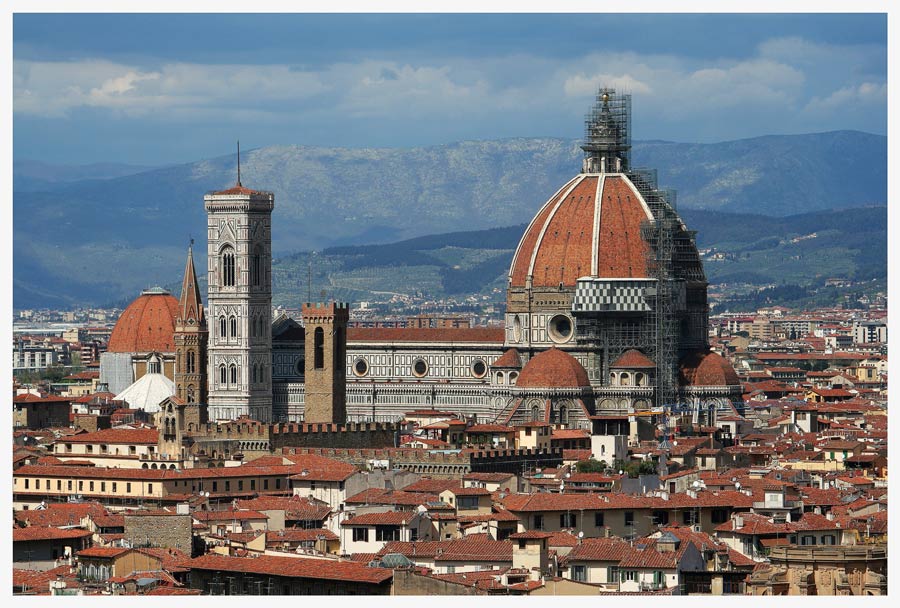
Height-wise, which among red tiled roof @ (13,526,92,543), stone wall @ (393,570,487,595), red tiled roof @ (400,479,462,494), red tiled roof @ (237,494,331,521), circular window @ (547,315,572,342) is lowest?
stone wall @ (393,570,487,595)

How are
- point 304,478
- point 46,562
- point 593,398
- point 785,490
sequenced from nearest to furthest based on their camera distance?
point 46,562 → point 785,490 → point 304,478 → point 593,398

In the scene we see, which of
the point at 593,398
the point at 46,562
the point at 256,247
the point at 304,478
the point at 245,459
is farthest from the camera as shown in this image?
the point at 256,247

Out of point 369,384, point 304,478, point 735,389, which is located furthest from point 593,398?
point 304,478

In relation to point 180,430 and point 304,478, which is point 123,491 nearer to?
point 304,478

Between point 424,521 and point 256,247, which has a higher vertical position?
point 256,247

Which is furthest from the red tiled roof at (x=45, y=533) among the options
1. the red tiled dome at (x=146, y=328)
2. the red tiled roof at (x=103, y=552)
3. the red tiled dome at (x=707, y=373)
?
the red tiled dome at (x=146, y=328)

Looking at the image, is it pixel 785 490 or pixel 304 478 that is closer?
pixel 785 490

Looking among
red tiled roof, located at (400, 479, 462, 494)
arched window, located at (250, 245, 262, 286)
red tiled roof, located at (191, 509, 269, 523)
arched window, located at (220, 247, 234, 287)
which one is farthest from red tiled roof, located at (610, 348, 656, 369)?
red tiled roof, located at (191, 509, 269, 523)

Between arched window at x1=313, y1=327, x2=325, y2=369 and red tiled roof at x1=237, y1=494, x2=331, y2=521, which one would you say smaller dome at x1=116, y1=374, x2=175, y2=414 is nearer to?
arched window at x1=313, y1=327, x2=325, y2=369
